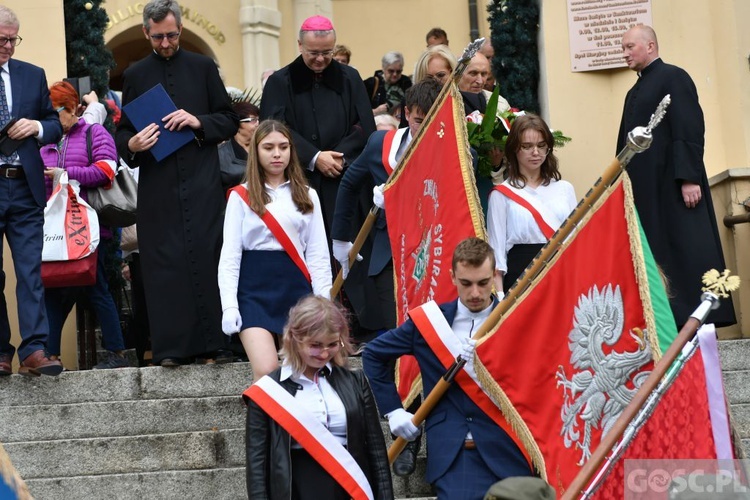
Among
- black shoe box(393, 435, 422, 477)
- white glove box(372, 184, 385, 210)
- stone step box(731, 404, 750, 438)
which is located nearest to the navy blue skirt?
white glove box(372, 184, 385, 210)

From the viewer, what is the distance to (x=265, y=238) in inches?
345

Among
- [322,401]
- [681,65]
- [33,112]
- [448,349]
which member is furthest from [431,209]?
[681,65]

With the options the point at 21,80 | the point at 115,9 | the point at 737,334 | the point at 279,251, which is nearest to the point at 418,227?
the point at 279,251

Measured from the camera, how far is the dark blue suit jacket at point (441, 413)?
24.0 ft

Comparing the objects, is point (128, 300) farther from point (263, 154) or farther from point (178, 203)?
point (263, 154)

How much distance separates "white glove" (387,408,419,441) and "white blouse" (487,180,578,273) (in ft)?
6.70

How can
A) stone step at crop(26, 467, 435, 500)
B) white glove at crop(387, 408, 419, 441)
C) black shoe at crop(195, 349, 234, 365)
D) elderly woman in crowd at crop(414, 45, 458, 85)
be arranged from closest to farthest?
white glove at crop(387, 408, 419, 441), stone step at crop(26, 467, 435, 500), black shoe at crop(195, 349, 234, 365), elderly woman in crowd at crop(414, 45, 458, 85)

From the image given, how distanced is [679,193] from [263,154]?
3.12 m

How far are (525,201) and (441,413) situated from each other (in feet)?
7.03

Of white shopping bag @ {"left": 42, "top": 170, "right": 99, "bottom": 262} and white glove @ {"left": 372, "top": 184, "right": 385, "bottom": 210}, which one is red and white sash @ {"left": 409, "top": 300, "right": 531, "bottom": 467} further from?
white shopping bag @ {"left": 42, "top": 170, "right": 99, "bottom": 262}

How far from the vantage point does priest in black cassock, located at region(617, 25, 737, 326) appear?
1045 centimetres

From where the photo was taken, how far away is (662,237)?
417 inches

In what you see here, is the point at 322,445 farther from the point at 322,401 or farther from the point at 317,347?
the point at 317,347

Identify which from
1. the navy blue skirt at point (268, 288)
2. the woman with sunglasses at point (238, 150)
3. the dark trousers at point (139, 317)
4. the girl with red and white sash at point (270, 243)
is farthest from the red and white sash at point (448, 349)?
the dark trousers at point (139, 317)
